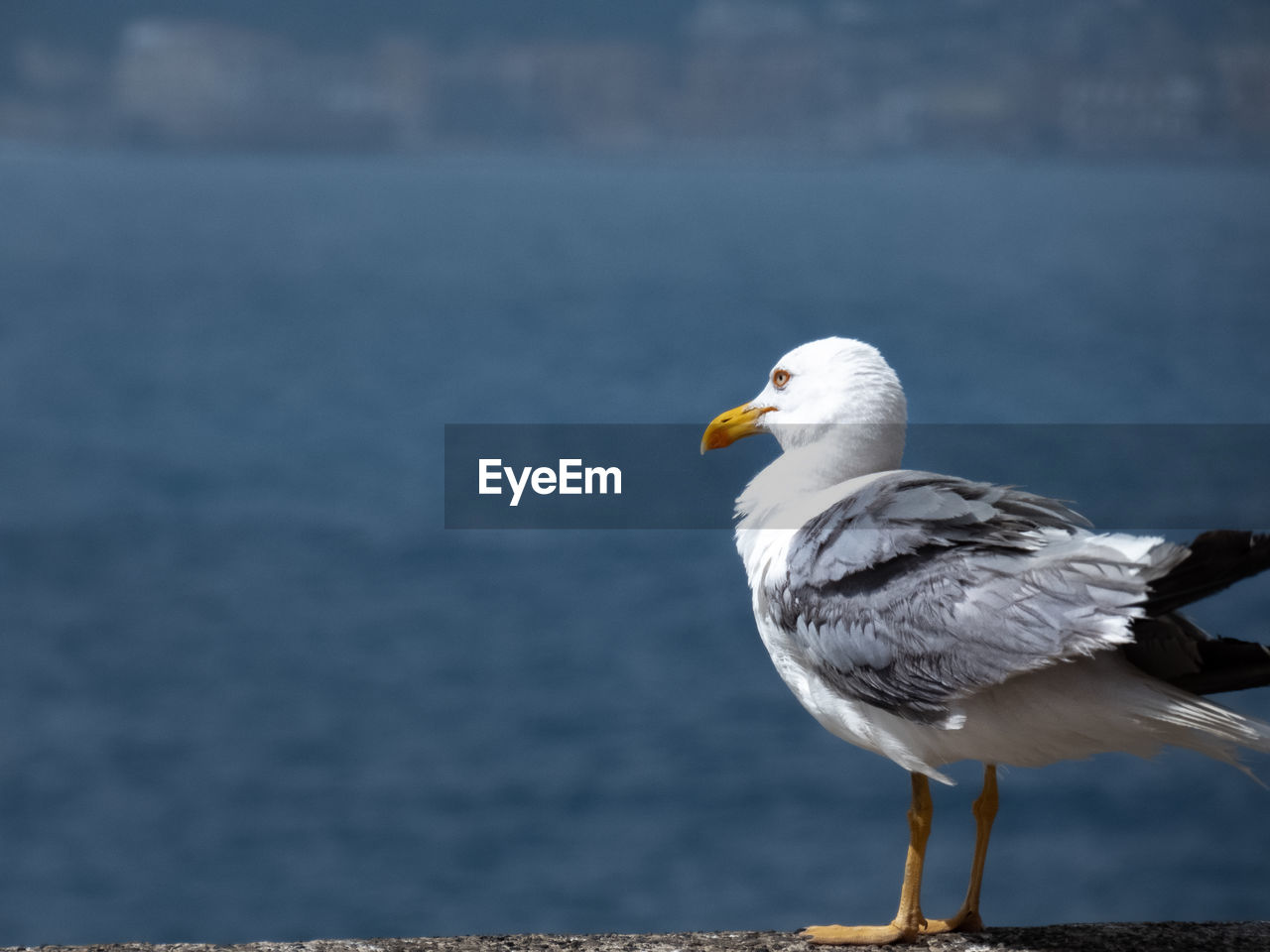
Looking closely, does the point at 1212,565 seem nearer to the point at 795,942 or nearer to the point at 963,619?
the point at 963,619

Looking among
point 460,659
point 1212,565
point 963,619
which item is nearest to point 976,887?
point 963,619

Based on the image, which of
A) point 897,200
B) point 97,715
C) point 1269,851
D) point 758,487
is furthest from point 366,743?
point 897,200

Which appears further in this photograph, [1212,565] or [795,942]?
[795,942]

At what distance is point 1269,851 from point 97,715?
75.4 ft

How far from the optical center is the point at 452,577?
1435 inches

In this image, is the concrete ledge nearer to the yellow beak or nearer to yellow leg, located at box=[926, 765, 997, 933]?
yellow leg, located at box=[926, 765, 997, 933]

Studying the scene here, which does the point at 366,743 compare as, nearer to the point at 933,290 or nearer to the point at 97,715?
the point at 97,715

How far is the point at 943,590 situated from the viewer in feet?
12.8

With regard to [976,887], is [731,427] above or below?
above

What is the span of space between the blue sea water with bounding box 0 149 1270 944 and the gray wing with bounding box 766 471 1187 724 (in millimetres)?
12799

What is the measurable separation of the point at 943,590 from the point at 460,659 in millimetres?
28397

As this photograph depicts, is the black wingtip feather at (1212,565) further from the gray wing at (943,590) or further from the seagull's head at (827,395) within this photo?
the seagull's head at (827,395)

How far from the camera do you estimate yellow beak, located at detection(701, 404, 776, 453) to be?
504cm

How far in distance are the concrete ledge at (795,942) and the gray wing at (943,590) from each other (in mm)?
777
